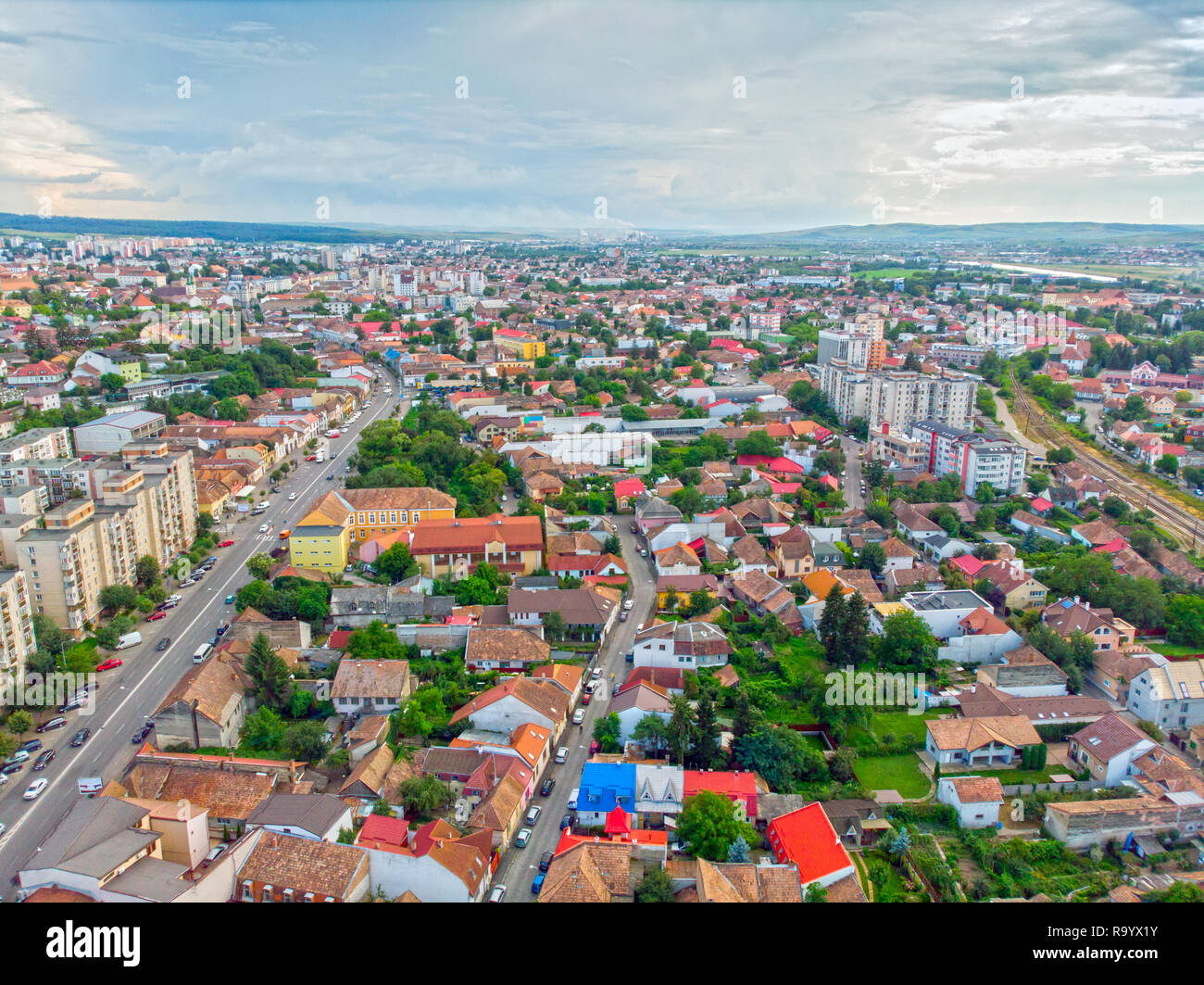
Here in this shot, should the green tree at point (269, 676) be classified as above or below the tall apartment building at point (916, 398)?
below

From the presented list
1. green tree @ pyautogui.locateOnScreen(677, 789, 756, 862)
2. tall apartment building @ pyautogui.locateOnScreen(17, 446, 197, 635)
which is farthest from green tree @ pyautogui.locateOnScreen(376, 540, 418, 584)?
green tree @ pyautogui.locateOnScreen(677, 789, 756, 862)

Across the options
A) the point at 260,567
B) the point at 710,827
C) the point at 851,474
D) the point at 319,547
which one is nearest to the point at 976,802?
the point at 710,827

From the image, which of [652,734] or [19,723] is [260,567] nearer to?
[19,723]

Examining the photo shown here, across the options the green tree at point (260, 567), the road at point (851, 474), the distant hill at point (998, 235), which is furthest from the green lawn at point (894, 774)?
the distant hill at point (998, 235)

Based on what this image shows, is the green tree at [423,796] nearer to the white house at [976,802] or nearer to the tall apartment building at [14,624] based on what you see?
the white house at [976,802]
